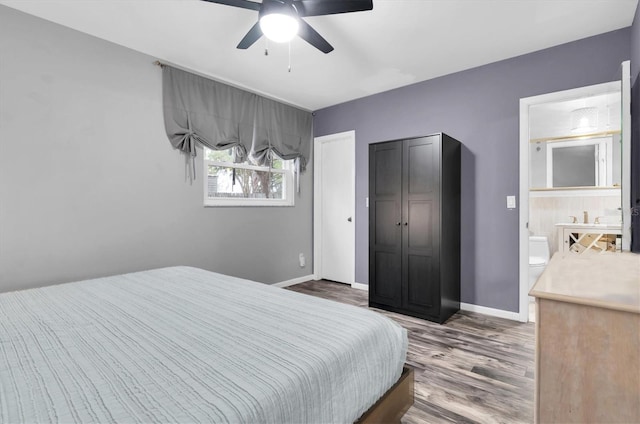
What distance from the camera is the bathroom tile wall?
14.0ft

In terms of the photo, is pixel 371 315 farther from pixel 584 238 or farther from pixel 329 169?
pixel 584 238

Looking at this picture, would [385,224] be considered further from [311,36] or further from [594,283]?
[594,283]

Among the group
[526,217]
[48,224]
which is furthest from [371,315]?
[48,224]

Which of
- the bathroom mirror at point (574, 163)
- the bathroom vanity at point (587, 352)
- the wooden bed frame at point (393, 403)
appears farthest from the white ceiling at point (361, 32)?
the wooden bed frame at point (393, 403)

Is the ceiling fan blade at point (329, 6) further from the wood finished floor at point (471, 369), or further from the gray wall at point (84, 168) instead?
the wood finished floor at point (471, 369)

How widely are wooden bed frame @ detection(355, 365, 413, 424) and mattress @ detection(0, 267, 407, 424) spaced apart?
0.03m

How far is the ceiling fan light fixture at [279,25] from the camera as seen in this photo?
1.92 m

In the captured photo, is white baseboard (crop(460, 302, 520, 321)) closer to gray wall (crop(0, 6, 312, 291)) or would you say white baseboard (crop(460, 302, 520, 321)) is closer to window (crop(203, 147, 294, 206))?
window (crop(203, 147, 294, 206))

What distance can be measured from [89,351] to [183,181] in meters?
2.34

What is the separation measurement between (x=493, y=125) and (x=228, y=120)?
282 centimetres

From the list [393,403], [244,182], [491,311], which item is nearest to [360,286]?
[491,311]

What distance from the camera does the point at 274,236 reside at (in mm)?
4059

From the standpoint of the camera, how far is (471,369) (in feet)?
6.86

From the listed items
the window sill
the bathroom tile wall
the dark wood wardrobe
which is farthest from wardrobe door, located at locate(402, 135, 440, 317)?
the bathroom tile wall
